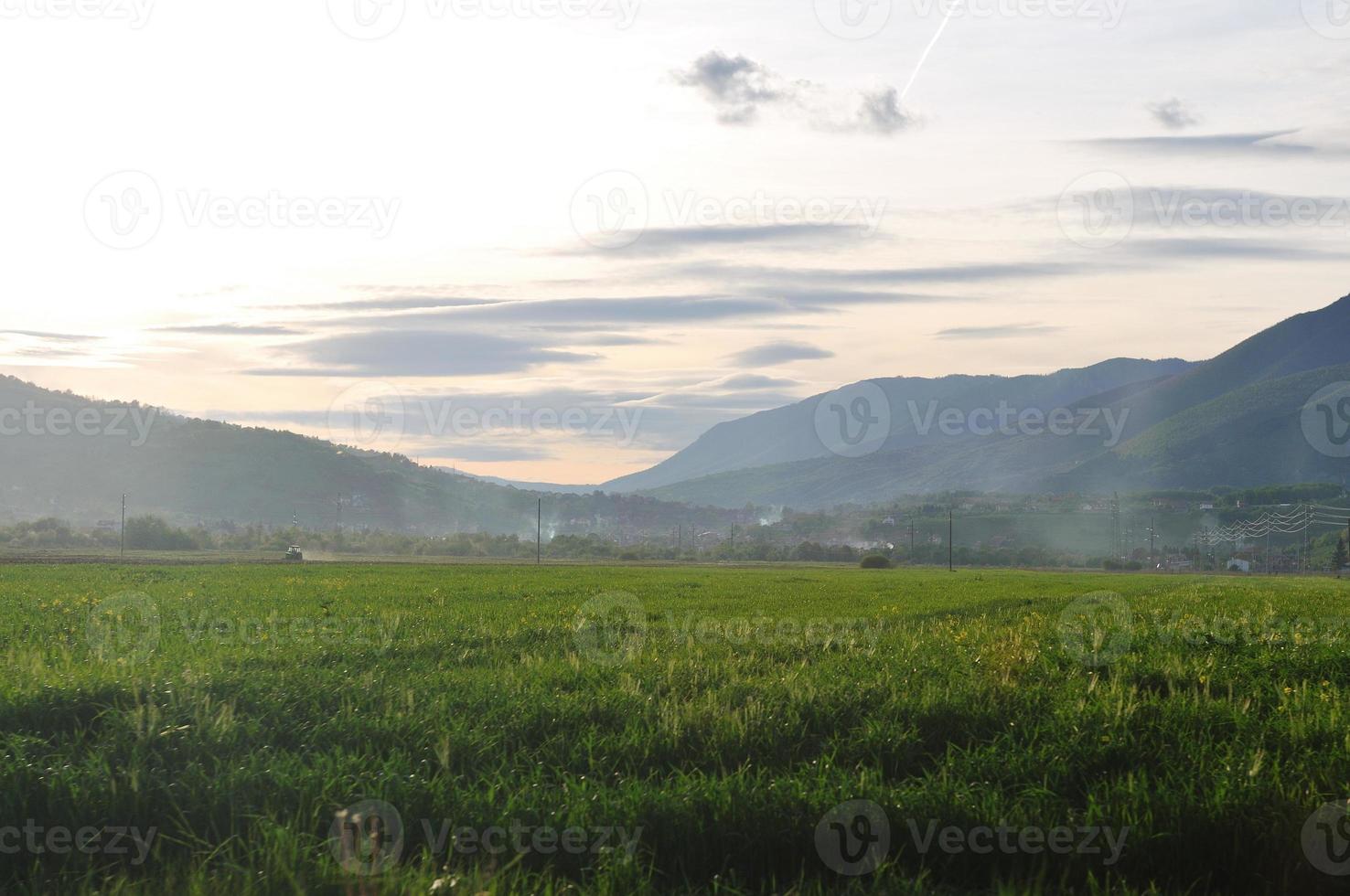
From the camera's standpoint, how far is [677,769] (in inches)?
282

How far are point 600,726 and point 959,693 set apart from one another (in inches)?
121

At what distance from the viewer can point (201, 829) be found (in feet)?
21.1

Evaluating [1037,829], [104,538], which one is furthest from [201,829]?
[104,538]

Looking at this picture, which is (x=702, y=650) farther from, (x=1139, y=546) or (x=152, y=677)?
Answer: (x=1139, y=546)
